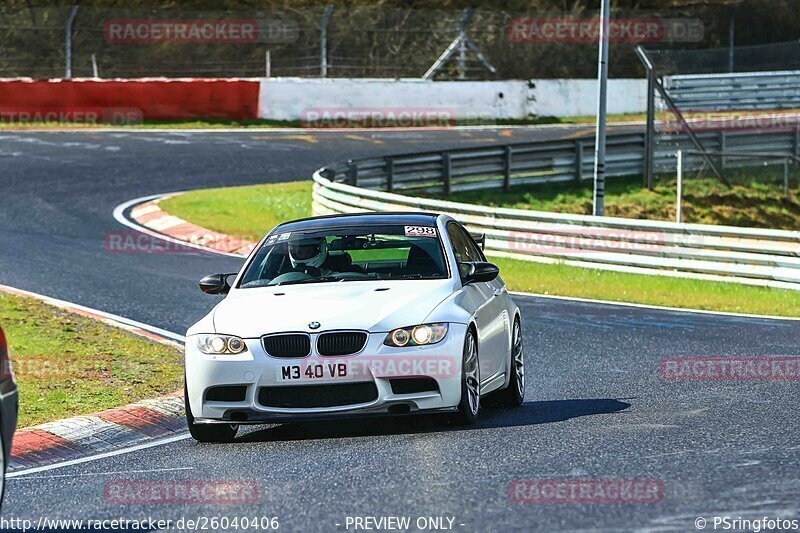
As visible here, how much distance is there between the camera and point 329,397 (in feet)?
29.6

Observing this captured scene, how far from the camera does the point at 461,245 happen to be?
10938 mm

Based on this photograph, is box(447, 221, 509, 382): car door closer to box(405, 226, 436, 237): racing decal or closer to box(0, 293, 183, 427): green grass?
box(405, 226, 436, 237): racing decal

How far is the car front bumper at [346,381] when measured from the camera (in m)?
8.96

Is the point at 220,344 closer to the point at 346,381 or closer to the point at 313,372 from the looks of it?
the point at 313,372

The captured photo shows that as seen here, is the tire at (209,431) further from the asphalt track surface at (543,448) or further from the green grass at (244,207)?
the green grass at (244,207)

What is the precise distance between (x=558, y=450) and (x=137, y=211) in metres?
19.1

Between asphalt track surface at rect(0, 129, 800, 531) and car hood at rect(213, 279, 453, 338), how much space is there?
29.4 inches

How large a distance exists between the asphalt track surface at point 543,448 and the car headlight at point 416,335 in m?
0.59

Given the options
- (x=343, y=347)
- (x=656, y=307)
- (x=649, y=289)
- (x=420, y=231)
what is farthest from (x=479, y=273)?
(x=649, y=289)

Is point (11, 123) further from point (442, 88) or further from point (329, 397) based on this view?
point (329, 397)

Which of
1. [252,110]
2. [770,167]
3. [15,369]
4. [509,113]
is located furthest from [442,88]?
[15,369]

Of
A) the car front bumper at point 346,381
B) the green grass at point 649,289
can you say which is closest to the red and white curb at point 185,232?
the green grass at point 649,289

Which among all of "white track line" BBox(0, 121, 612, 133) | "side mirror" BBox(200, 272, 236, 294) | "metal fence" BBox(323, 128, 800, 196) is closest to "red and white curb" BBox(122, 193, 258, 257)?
"metal fence" BBox(323, 128, 800, 196)

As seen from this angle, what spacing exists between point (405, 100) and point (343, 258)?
1230 inches
